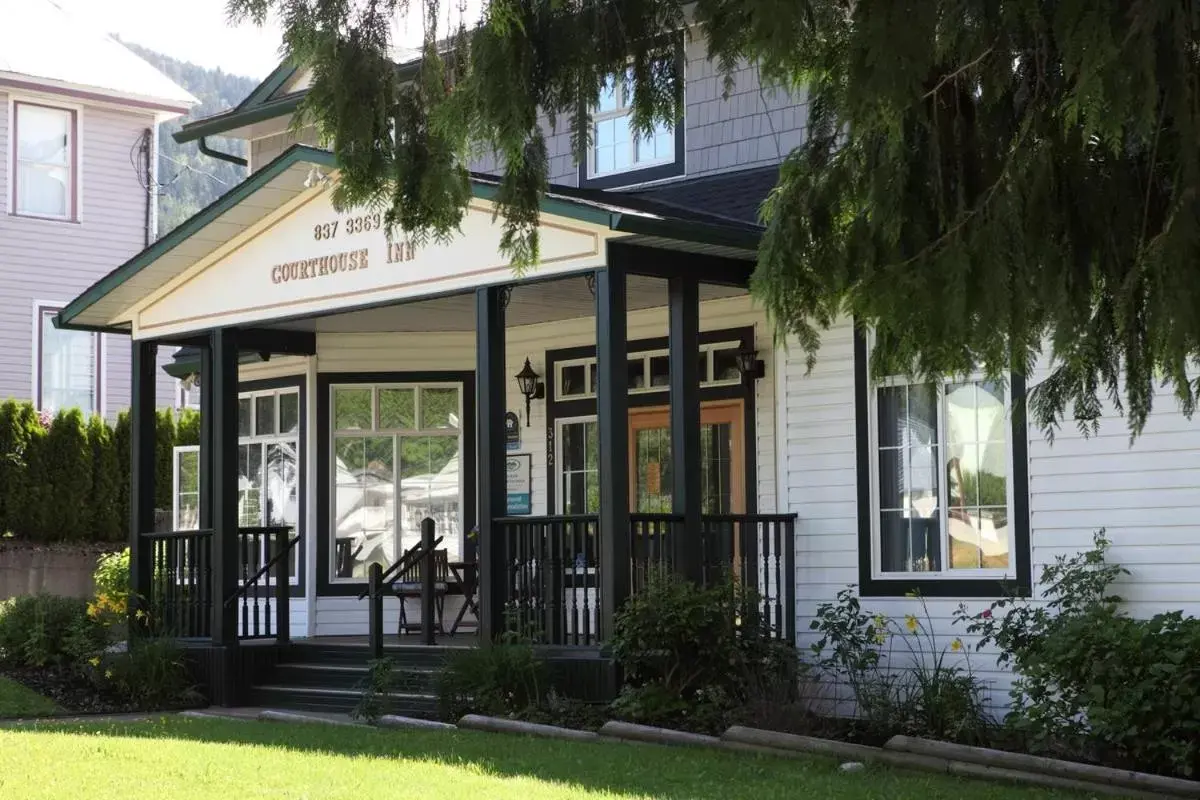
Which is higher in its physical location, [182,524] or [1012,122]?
[1012,122]

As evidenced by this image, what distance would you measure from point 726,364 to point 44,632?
704cm

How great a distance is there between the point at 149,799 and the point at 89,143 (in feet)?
61.8

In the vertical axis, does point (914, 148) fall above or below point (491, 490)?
above

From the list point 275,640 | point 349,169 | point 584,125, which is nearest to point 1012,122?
point 584,125

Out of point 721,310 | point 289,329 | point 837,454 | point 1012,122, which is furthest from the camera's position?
point 289,329

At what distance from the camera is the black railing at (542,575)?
39.1 feet

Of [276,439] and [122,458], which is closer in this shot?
[276,439]

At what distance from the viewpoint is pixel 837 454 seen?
12.5 metres

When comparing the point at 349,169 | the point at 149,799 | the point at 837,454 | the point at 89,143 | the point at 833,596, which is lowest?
the point at 149,799

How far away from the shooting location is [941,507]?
39.2ft

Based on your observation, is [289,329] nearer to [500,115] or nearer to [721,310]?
[721,310]

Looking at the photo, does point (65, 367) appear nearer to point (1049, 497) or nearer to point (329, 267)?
point (329, 267)

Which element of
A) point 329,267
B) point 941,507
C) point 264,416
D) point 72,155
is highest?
point 72,155

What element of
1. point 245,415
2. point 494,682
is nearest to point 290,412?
point 245,415
